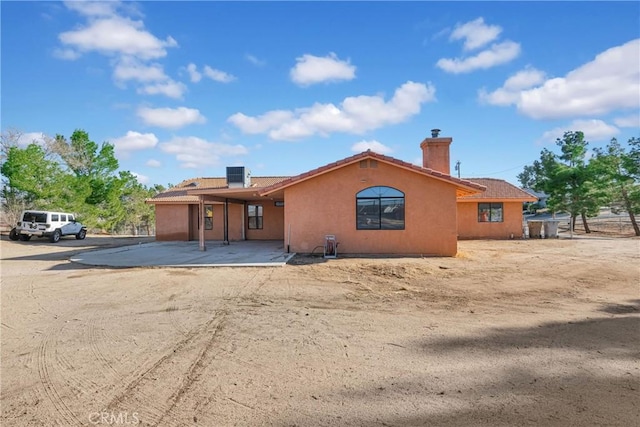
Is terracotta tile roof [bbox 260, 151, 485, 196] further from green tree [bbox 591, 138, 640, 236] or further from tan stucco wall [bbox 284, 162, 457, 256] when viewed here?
green tree [bbox 591, 138, 640, 236]

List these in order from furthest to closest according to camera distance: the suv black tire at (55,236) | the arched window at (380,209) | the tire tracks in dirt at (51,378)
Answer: the suv black tire at (55,236) → the arched window at (380,209) → the tire tracks in dirt at (51,378)

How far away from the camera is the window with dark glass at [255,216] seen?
66.7 ft

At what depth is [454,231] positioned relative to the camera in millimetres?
12781

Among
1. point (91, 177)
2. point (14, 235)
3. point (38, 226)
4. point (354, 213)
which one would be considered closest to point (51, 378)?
point (354, 213)

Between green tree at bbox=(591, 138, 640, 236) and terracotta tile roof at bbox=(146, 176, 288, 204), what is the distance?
67.6ft

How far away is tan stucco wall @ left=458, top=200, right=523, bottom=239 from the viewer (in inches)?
838

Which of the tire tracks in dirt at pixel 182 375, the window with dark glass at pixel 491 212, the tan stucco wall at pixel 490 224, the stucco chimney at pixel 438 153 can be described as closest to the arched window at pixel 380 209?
the stucco chimney at pixel 438 153

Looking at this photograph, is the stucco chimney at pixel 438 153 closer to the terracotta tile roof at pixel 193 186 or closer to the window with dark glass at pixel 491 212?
the window with dark glass at pixel 491 212

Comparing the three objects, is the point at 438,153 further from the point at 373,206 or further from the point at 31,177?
the point at 31,177

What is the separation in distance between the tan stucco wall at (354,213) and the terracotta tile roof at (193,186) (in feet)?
22.7

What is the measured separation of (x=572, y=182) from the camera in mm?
23656

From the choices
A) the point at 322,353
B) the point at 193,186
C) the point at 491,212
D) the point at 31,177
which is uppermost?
the point at 31,177

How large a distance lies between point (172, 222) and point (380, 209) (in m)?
12.9

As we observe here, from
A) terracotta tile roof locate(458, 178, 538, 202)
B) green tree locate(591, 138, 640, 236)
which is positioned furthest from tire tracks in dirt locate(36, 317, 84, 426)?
green tree locate(591, 138, 640, 236)
